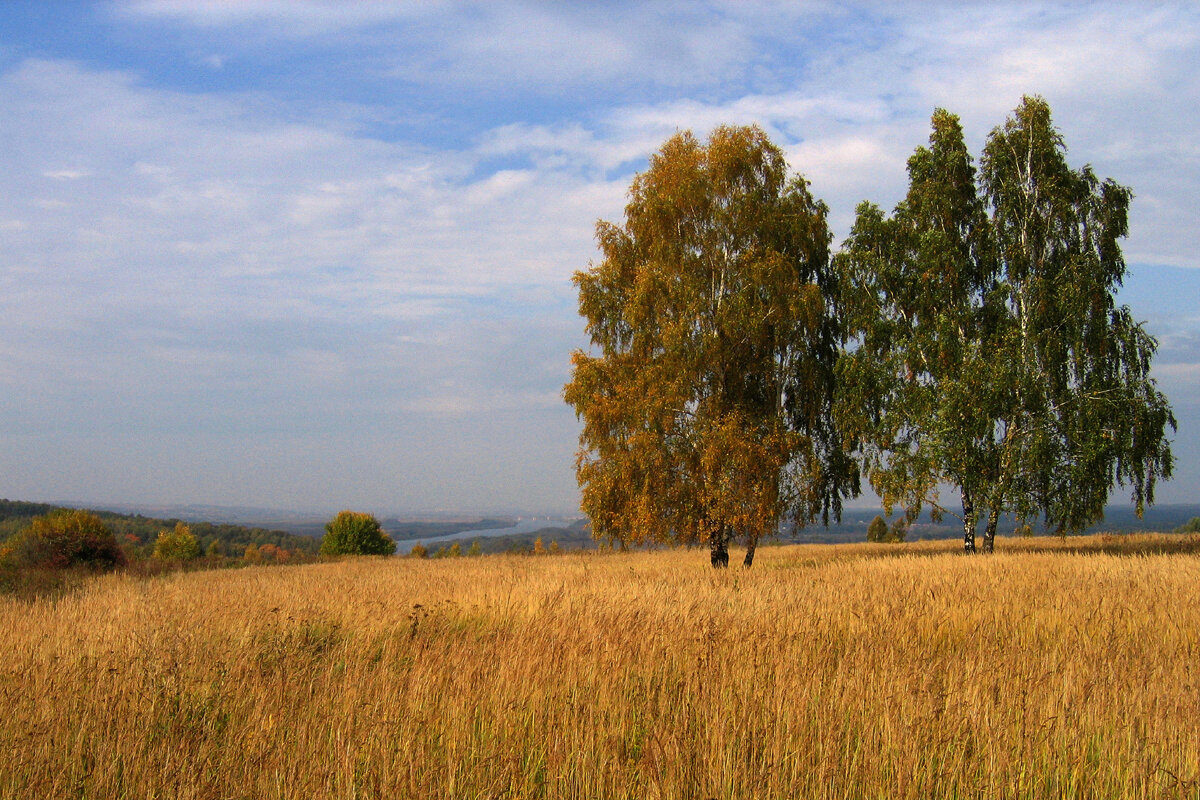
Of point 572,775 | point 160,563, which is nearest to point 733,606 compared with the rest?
point 572,775

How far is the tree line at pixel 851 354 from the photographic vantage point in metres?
18.9

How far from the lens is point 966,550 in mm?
23078

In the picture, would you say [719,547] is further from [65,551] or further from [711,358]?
[65,551]

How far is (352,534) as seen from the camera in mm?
45125

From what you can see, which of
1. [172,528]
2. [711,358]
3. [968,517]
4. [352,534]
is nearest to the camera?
[711,358]

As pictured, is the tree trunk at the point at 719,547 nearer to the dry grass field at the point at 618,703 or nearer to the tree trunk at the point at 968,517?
the tree trunk at the point at 968,517

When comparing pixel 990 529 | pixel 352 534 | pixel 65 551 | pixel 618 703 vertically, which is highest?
pixel 618 703

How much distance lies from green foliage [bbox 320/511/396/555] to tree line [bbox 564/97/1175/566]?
29.4 meters

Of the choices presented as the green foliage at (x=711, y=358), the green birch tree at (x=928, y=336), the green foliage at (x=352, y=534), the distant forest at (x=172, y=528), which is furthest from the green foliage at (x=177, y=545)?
the green birch tree at (x=928, y=336)

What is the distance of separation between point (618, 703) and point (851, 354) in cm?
1804

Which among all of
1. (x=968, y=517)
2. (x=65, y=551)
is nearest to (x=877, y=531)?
(x=968, y=517)

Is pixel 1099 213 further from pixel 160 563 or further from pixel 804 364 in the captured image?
pixel 160 563

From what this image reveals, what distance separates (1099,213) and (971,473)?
8296 millimetres

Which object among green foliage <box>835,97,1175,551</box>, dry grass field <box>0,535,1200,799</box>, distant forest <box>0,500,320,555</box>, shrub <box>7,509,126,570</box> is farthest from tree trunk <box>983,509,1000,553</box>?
distant forest <box>0,500,320,555</box>
